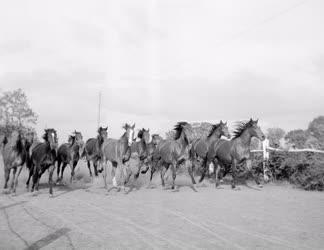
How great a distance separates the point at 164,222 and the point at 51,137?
7089mm

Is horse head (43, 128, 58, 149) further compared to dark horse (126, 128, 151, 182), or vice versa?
dark horse (126, 128, 151, 182)

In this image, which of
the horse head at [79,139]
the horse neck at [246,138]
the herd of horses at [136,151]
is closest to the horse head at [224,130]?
the herd of horses at [136,151]

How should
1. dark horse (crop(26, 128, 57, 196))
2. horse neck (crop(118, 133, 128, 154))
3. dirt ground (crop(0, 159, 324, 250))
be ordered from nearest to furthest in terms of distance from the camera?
dirt ground (crop(0, 159, 324, 250)) → dark horse (crop(26, 128, 57, 196)) → horse neck (crop(118, 133, 128, 154))

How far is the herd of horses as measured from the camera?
42.5ft

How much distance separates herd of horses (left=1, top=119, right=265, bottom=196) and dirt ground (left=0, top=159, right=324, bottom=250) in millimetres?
2119

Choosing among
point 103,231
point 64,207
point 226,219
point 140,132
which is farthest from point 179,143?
point 103,231

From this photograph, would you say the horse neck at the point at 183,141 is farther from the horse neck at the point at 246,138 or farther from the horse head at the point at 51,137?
the horse head at the point at 51,137

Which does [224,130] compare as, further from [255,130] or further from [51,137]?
[51,137]

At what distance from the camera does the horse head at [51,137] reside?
12703mm

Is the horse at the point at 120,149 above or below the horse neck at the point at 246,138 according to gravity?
below

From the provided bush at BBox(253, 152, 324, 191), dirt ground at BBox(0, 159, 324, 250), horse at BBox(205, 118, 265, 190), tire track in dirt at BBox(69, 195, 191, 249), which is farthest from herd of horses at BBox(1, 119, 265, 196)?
tire track in dirt at BBox(69, 195, 191, 249)

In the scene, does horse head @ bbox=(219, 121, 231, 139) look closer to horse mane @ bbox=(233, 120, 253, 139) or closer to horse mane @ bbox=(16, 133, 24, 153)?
horse mane @ bbox=(233, 120, 253, 139)

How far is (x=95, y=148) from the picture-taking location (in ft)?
57.4


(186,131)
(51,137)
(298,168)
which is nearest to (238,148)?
(186,131)
